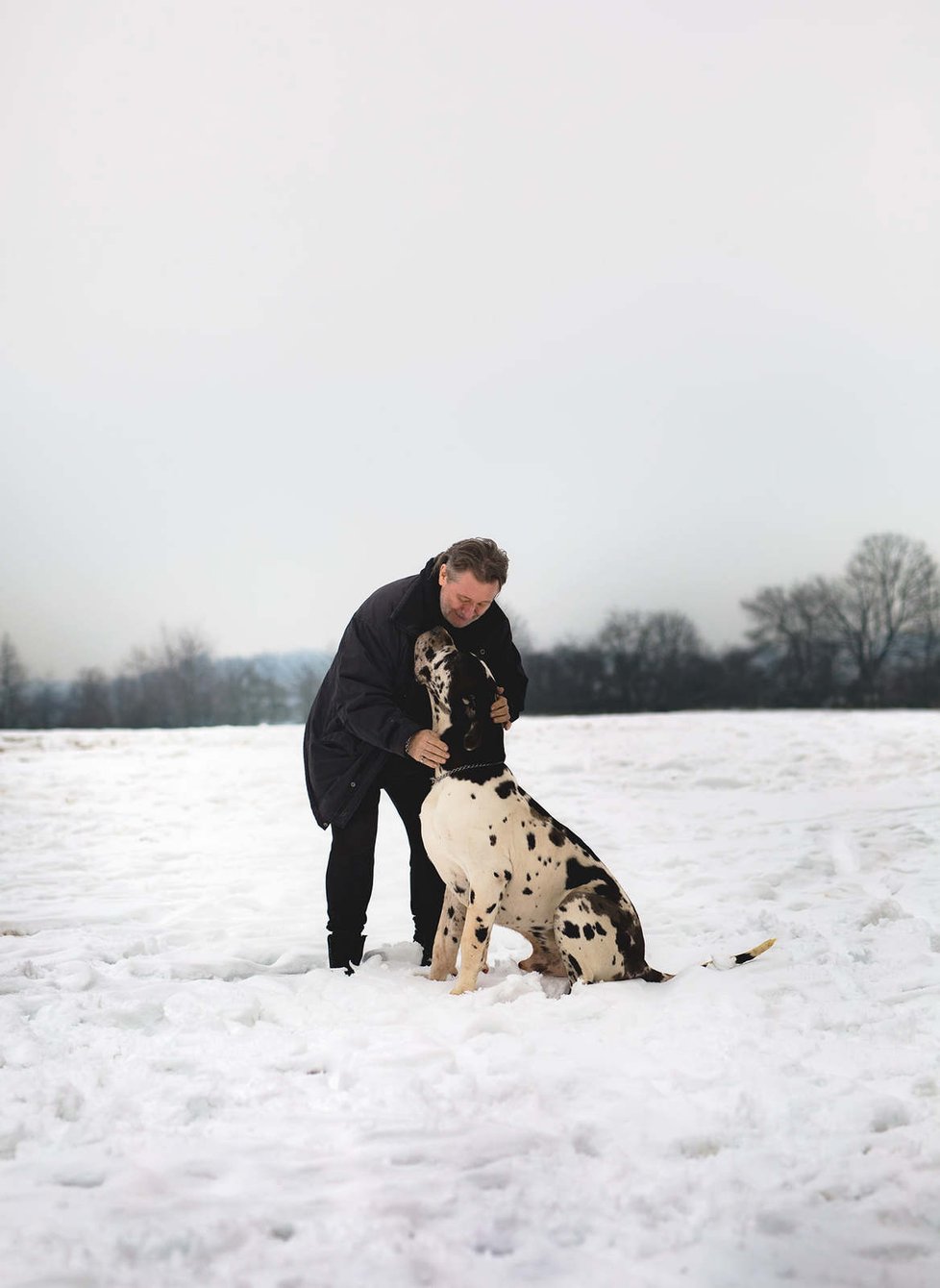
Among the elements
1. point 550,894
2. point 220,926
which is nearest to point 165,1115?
point 550,894

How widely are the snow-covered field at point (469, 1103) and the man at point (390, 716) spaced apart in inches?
15.4

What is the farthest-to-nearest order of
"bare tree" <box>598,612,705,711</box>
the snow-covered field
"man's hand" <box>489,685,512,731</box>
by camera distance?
1. "bare tree" <box>598,612,705,711</box>
2. "man's hand" <box>489,685,512,731</box>
3. the snow-covered field

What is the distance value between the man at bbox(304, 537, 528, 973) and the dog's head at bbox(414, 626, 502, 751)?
8 cm

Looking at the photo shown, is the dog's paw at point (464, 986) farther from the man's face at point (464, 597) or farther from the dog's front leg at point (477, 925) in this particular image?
the man's face at point (464, 597)

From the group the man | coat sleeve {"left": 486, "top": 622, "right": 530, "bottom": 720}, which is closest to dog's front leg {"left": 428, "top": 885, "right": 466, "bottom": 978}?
the man

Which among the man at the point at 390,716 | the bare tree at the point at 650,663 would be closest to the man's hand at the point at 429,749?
the man at the point at 390,716

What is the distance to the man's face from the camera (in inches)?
165

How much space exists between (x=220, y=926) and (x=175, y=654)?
1961cm

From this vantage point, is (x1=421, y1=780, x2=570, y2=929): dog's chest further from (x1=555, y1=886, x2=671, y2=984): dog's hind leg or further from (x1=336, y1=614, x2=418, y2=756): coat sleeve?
(x1=336, y1=614, x2=418, y2=756): coat sleeve

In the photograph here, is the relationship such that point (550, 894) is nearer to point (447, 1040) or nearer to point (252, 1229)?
point (447, 1040)

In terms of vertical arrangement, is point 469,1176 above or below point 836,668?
below

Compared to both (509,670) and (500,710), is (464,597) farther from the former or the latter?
(509,670)

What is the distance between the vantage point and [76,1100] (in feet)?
10.5

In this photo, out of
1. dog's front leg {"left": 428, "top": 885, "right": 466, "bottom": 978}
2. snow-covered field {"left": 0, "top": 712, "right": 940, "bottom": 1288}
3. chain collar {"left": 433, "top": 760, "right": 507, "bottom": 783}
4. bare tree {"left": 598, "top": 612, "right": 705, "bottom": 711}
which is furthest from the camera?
bare tree {"left": 598, "top": 612, "right": 705, "bottom": 711}
